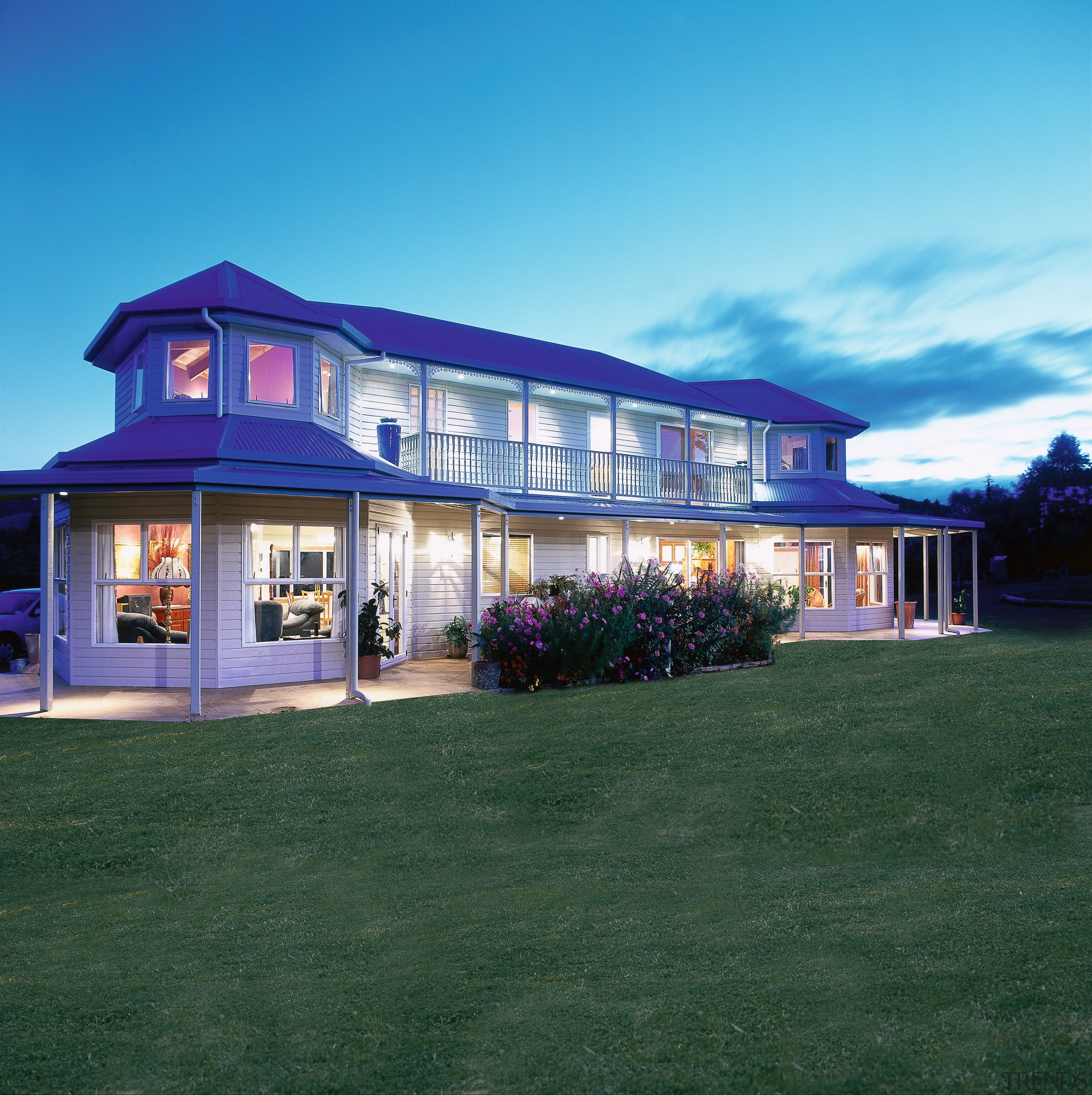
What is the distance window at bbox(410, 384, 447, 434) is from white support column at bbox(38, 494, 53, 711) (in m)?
8.41

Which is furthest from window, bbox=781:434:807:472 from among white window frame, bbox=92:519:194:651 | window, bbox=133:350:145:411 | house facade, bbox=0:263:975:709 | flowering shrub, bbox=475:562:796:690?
white window frame, bbox=92:519:194:651

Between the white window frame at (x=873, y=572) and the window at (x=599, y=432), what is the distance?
26.7 ft

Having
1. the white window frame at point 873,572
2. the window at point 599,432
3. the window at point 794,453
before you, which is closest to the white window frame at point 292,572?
the window at point 599,432

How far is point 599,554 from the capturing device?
820 inches

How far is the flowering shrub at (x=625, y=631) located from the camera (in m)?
12.9

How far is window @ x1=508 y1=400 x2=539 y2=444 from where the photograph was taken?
2003 centimetres

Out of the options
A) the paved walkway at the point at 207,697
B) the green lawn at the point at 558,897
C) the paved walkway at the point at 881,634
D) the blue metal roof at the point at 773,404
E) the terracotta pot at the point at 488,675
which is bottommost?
the green lawn at the point at 558,897

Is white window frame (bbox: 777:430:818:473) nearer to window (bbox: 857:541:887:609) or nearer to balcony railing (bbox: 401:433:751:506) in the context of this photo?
balcony railing (bbox: 401:433:751:506)

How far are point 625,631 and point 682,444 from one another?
41.5ft

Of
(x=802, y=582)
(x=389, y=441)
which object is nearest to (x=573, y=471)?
(x=389, y=441)

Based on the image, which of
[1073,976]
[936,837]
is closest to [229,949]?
[1073,976]

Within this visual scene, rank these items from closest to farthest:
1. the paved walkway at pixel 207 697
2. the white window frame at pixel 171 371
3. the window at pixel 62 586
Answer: the paved walkway at pixel 207 697 → the white window frame at pixel 171 371 → the window at pixel 62 586

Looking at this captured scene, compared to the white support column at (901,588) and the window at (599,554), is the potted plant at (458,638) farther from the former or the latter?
the white support column at (901,588)

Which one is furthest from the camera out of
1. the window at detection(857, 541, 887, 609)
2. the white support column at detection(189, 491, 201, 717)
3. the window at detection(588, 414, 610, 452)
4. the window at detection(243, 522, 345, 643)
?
the window at detection(857, 541, 887, 609)
